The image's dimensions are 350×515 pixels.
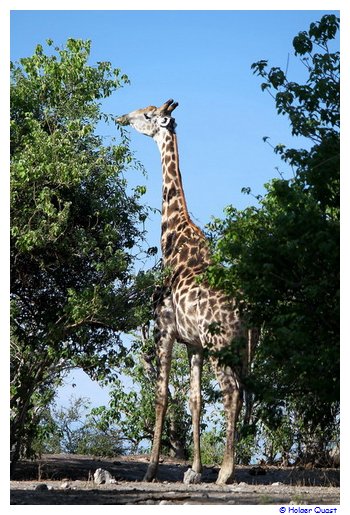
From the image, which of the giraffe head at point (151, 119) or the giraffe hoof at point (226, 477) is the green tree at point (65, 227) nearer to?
the giraffe head at point (151, 119)

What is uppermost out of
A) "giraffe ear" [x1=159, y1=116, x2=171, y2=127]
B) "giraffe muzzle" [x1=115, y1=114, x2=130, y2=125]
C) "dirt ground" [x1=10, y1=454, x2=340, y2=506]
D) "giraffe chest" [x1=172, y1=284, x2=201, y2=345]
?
"giraffe muzzle" [x1=115, y1=114, x2=130, y2=125]

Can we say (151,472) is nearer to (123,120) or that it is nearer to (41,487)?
(41,487)

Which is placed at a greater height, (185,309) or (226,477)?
(185,309)

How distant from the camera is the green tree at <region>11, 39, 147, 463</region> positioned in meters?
14.8

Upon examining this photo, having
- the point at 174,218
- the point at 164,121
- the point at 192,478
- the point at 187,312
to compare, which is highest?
the point at 164,121

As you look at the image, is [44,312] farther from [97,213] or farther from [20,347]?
[97,213]

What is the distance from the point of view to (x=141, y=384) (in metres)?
19.1

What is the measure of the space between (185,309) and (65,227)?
7.73 feet

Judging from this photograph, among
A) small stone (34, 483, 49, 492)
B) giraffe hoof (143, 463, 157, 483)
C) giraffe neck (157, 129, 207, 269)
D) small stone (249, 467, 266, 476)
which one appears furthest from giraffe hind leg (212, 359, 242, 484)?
small stone (34, 483, 49, 492)

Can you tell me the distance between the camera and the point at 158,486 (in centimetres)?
1316
